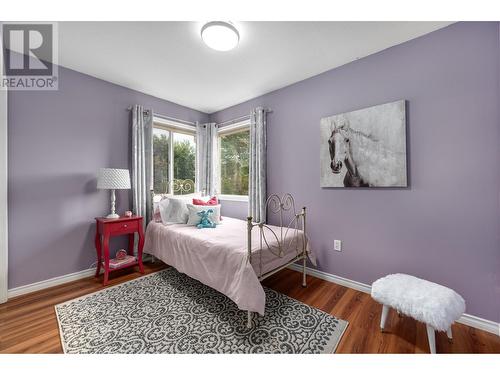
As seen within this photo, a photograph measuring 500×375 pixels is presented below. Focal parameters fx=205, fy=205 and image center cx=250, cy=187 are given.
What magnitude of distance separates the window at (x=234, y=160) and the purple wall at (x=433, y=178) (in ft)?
4.39

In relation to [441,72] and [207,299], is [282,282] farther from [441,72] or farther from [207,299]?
[441,72]

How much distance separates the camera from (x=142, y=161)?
3.00 metres

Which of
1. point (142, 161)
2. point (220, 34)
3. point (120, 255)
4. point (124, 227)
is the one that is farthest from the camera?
point (142, 161)

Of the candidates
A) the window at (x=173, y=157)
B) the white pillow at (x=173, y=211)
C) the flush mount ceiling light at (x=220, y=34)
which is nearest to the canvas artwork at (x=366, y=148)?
the flush mount ceiling light at (x=220, y=34)

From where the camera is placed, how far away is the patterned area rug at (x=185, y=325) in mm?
1473

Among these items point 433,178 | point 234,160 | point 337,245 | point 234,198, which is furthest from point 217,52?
point 337,245

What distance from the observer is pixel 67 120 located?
2.45 m

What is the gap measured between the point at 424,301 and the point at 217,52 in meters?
2.77

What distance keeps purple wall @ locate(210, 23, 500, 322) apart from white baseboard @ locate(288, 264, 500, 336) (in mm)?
49

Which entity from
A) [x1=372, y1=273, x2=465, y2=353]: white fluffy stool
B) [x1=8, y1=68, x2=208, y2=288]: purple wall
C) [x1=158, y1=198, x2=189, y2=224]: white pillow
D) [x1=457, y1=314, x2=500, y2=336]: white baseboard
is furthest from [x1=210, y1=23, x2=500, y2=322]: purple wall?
[x1=8, y1=68, x2=208, y2=288]: purple wall

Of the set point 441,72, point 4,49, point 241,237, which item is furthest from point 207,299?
point 4,49

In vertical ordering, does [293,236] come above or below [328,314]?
above

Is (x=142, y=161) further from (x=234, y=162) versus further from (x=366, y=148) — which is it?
(x=366, y=148)
